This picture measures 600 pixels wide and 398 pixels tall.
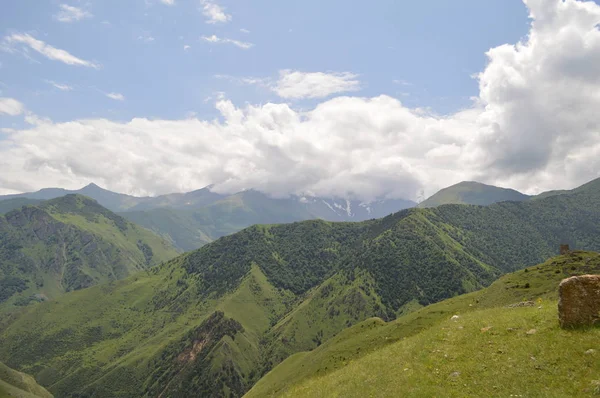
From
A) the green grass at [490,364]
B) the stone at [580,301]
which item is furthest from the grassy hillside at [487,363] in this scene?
the stone at [580,301]

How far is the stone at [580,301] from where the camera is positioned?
27578 mm

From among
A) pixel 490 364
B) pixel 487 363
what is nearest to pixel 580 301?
pixel 490 364

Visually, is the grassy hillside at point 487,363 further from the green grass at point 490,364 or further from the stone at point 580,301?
the stone at point 580,301

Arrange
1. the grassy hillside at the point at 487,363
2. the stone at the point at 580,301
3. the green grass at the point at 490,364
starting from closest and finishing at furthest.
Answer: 1. the green grass at the point at 490,364
2. the grassy hillside at the point at 487,363
3. the stone at the point at 580,301

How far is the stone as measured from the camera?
1086 inches

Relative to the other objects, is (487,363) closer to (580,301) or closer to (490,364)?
(490,364)

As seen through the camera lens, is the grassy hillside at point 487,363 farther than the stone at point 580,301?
No

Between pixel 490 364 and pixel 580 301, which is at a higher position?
pixel 580 301

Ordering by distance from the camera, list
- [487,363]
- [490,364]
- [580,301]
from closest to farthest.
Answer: [580,301] → [490,364] → [487,363]

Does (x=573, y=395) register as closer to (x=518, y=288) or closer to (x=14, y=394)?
(x=518, y=288)

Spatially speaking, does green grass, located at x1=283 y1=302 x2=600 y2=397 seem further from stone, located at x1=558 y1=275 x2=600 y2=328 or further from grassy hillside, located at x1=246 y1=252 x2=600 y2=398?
stone, located at x1=558 y1=275 x2=600 y2=328

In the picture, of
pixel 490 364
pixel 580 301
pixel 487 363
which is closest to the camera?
pixel 580 301

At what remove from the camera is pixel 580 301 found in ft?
91.7

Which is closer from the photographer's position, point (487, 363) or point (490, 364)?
point (490, 364)
